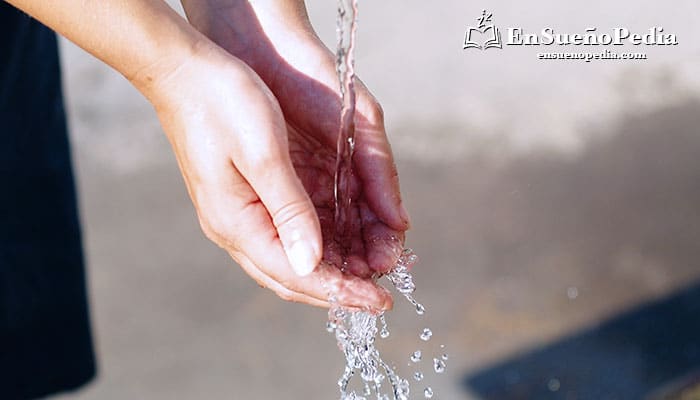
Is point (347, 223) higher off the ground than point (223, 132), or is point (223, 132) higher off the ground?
point (223, 132)

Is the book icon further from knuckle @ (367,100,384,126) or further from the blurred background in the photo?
knuckle @ (367,100,384,126)

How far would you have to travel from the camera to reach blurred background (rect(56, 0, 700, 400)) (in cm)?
195

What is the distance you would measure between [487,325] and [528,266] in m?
0.21

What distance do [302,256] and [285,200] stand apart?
0.23ft

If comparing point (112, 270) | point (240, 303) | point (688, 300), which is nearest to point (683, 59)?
point (688, 300)

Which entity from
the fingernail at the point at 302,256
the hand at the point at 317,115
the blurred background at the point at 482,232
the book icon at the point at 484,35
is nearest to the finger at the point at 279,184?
the fingernail at the point at 302,256

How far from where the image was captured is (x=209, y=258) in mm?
2195

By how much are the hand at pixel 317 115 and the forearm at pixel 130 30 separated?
0.22 meters

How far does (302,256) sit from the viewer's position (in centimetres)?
97

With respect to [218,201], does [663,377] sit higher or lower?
lower

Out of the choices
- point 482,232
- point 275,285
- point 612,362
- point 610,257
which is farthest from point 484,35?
point 275,285

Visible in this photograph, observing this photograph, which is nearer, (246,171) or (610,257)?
(246,171)

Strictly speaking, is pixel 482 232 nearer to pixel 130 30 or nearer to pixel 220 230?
pixel 220 230

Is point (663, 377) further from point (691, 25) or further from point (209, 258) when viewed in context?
point (691, 25)
